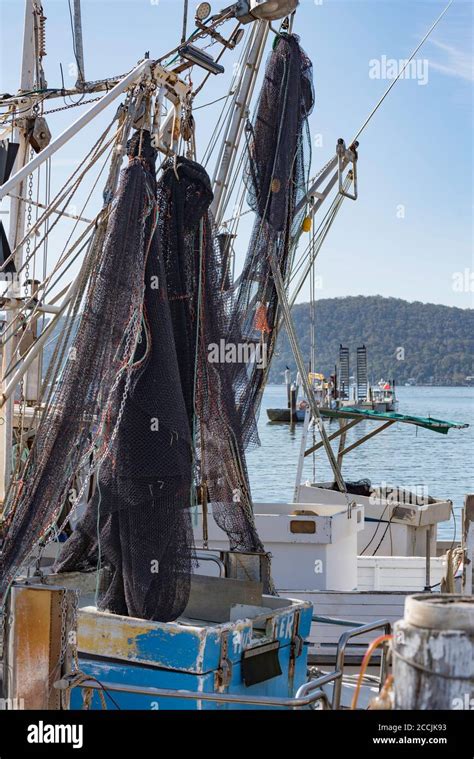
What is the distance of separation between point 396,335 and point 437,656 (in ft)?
430

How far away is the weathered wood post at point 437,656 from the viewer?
3678mm

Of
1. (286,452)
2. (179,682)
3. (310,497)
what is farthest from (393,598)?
(286,452)

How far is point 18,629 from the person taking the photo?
5234 mm

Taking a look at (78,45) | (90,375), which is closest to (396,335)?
(78,45)

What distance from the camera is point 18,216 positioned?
12.3 metres

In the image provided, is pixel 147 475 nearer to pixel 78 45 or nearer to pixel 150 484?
pixel 150 484

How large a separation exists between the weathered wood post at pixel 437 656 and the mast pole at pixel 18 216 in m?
7.31

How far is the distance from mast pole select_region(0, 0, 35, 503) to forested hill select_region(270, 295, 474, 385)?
105 m

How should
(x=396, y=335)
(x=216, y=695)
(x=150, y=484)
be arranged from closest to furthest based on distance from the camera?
(x=216, y=695), (x=150, y=484), (x=396, y=335)

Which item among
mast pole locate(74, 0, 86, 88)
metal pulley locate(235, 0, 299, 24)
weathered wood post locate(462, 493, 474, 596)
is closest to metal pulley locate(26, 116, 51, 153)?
mast pole locate(74, 0, 86, 88)

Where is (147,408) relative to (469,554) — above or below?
above

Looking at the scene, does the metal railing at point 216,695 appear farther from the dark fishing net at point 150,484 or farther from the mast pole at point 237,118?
the mast pole at point 237,118

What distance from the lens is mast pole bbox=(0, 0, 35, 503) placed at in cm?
1116

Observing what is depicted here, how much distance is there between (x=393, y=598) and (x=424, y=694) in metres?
6.30
